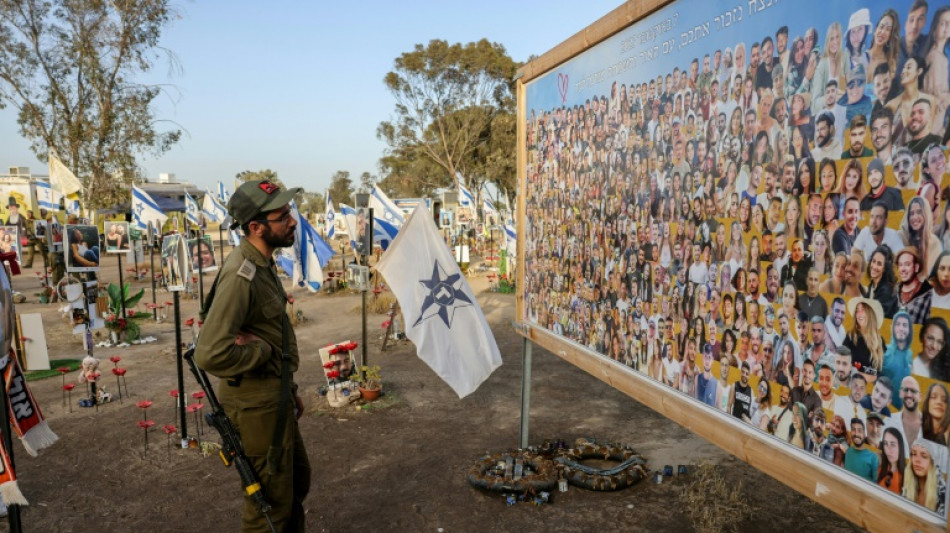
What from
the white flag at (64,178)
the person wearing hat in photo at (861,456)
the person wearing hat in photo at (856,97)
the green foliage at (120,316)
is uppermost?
the white flag at (64,178)

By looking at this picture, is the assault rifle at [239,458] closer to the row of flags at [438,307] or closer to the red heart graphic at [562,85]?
the row of flags at [438,307]

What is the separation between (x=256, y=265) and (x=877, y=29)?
10.6 feet

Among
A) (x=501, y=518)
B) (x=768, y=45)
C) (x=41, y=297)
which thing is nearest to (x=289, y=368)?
(x=501, y=518)

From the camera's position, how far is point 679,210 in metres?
3.32

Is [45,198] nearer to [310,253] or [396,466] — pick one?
[310,253]

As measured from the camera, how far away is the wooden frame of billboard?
2.18 meters

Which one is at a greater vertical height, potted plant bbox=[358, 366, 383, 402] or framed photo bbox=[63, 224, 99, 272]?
framed photo bbox=[63, 224, 99, 272]

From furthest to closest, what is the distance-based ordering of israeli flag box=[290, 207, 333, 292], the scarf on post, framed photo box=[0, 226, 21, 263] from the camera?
framed photo box=[0, 226, 21, 263], israeli flag box=[290, 207, 333, 292], the scarf on post

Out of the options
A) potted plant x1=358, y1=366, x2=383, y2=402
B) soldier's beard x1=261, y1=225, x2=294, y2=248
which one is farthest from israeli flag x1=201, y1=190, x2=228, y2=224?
soldier's beard x1=261, y1=225, x2=294, y2=248

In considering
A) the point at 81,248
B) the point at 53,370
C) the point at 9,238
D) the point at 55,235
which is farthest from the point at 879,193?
the point at 55,235

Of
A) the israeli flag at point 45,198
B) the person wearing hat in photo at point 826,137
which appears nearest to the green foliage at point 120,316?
the israeli flag at point 45,198

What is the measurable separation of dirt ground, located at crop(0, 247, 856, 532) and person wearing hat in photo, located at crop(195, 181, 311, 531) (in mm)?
1634

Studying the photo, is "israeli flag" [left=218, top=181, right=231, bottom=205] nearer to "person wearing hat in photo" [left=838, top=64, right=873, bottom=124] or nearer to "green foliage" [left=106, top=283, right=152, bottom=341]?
"green foliage" [left=106, top=283, right=152, bottom=341]

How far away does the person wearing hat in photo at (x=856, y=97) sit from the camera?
7.25 feet
